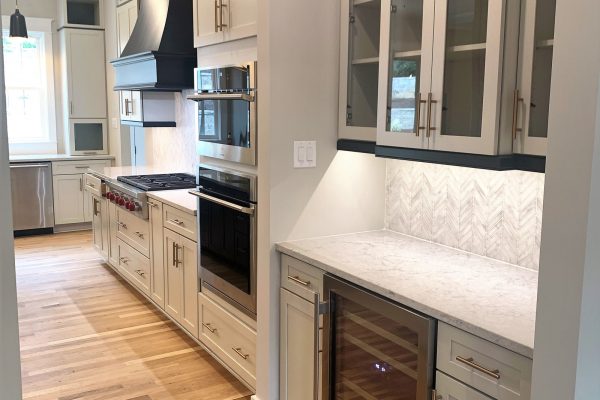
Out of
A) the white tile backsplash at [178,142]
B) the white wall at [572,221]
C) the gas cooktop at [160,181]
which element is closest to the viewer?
the white wall at [572,221]

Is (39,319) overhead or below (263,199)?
below

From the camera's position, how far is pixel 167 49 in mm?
4406

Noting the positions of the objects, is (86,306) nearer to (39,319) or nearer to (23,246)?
(39,319)

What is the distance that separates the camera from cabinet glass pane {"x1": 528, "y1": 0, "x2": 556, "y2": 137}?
184 cm

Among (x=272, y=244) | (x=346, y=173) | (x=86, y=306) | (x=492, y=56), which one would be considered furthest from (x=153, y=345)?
(x=492, y=56)

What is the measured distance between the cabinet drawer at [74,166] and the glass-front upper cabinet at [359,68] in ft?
16.7

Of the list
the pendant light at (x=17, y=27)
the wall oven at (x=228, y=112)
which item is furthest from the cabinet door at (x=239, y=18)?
the pendant light at (x=17, y=27)

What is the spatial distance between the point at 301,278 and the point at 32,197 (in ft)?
17.3

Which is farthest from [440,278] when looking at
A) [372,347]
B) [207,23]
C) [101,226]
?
[101,226]

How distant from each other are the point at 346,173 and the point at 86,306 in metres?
2.74

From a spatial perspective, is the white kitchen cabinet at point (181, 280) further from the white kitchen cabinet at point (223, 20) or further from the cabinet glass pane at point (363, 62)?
the cabinet glass pane at point (363, 62)

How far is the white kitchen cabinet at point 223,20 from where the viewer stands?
2803 millimetres

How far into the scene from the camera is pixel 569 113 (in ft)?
4.51

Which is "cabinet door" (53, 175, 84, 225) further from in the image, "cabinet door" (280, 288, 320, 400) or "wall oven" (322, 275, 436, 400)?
"wall oven" (322, 275, 436, 400)
